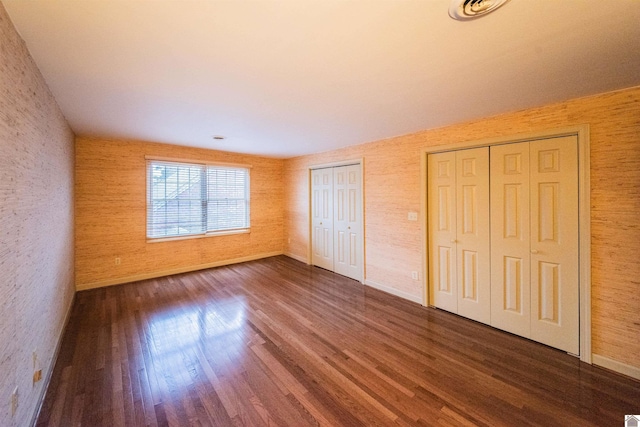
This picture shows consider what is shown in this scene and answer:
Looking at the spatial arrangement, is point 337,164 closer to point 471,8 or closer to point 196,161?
→ point 196,161

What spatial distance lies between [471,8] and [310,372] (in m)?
2.67

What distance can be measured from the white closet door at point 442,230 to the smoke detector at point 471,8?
210cm

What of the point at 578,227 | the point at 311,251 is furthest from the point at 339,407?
the point at 311,251

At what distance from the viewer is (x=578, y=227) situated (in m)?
2.35

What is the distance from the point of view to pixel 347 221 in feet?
15.4

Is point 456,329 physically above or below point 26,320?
below

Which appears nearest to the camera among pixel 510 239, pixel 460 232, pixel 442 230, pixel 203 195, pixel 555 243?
pixel 555 243

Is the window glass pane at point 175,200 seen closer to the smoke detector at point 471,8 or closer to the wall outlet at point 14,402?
the wall outlet at point 14,402

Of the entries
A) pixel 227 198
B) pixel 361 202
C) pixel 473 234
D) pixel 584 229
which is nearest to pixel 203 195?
pixel 227 198

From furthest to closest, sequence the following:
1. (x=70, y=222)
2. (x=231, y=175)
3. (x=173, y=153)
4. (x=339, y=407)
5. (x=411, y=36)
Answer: (x=231, y=175)
(x=173, y=153)
(x=70, y=222)
(x=339, y=407)
(x=411, y=36)

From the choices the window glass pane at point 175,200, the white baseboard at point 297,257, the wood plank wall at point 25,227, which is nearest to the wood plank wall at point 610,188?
the white baseboard at point 297,257

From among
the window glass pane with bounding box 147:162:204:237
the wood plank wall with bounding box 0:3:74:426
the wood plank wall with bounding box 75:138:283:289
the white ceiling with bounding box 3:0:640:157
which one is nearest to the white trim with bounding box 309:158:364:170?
the white ceiling with bounding box 3:0:640:157

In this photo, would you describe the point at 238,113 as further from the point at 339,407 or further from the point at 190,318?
the point at 339,407

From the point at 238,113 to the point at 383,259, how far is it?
115 inches
